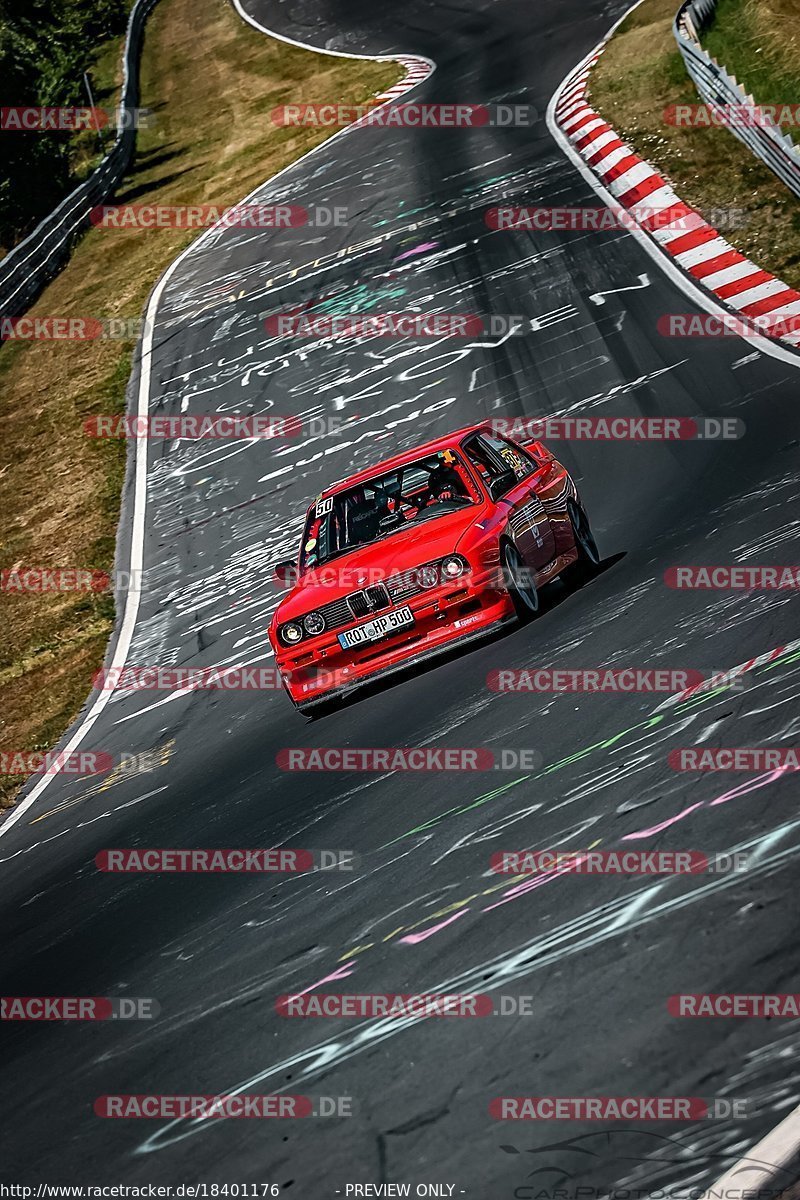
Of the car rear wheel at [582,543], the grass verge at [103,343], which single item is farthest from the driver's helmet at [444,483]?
the grass verge at [103,343]

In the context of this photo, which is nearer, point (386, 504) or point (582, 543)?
point (386, 504)

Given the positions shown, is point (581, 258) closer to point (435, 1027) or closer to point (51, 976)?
point (51, 976)

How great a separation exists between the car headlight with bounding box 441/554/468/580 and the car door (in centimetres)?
57

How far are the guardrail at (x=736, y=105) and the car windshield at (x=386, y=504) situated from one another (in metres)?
9.51

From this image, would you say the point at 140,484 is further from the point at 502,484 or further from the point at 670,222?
the point at 502,484

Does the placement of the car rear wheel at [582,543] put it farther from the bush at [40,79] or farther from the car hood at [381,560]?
the bush at [40,79]

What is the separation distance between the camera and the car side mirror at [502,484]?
10336mm

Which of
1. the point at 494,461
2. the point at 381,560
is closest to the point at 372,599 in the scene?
the point at 381,560

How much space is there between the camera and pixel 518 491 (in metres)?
10.5

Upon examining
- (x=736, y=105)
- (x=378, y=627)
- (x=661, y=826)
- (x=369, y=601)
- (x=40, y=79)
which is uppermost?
(x=40, y=79)

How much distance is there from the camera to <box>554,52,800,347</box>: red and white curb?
15.9m

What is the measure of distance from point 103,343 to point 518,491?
619 inches

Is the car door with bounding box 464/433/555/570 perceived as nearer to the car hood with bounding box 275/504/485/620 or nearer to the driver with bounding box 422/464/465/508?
the driver with bounding box 422/464/465/508

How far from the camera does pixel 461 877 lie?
661 centimetres
